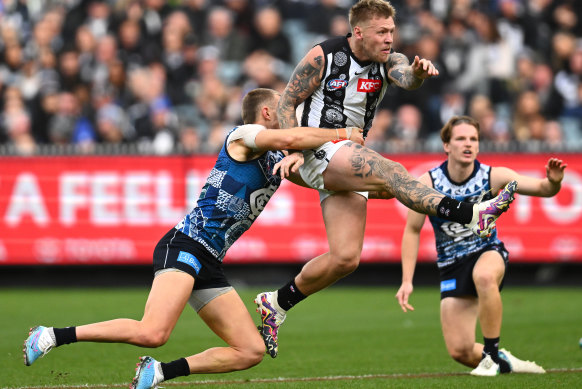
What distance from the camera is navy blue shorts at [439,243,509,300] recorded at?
28.2 ft

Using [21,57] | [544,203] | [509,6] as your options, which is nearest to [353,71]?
[544,203]

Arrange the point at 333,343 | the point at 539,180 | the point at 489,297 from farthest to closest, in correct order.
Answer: the point at 333,343
the point at 489,297
the point at 539,180

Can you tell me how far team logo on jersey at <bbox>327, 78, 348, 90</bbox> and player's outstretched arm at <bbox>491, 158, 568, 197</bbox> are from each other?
5.51ft

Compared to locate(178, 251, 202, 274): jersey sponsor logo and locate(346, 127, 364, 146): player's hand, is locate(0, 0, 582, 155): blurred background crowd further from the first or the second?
locate(178, 251, 202, 274): jersey sponsor logo

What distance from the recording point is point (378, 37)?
289 inches

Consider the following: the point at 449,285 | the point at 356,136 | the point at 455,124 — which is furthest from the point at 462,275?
the point at 356,136

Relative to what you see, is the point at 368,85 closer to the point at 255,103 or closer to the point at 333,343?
the point at 255,103

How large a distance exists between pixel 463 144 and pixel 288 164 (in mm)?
2281

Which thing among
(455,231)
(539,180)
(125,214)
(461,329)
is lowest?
(461,329)

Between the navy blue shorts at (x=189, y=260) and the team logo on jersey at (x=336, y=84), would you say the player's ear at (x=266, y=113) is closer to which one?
the team logo on jersey at (x=336, y=84)

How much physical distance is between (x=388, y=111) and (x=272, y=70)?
7.52 ft

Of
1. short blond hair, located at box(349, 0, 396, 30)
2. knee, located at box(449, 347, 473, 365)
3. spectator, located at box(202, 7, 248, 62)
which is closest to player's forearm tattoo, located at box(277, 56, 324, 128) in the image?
short blond hair, located at box(349, 0, 396, 30)

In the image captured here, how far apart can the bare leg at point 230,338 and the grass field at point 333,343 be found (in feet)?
2.57

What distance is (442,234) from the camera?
28.8 ft
